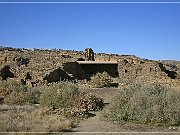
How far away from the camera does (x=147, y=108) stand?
1638 cm

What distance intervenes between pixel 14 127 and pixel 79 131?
8.15 ft

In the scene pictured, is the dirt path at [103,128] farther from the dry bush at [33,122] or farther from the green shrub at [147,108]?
the green shrub at [147,108]

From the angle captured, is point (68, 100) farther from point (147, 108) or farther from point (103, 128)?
point (103, 128)

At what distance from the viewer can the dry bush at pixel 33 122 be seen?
1390 cm

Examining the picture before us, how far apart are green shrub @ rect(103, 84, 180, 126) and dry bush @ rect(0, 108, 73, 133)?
8.47 ft

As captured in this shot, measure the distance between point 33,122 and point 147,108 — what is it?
490 centimetres

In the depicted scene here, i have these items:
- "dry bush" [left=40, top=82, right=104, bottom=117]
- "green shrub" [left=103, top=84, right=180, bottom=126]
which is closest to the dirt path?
"green shrub" [left=103, top=84, right=180, bottom=126]

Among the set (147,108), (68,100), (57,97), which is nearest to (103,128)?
(147,108)

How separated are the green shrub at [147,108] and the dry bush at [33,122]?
258 centimetres

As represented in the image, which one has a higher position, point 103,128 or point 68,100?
point 68,100

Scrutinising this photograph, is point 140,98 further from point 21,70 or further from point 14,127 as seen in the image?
point 21,70

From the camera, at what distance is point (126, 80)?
36.7 meters

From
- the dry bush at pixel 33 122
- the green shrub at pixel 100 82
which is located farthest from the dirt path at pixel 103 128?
the green shrub at pixel 100 82

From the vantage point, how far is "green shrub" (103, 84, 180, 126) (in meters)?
15.9
